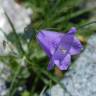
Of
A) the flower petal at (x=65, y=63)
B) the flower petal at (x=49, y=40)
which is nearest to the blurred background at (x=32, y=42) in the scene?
the flower petal at (x=49, y=40)

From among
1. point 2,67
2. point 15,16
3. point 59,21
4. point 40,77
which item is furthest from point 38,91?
point 15,16

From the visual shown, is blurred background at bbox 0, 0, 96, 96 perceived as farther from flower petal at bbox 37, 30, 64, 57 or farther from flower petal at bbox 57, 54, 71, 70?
flower petal at bbox 57, 54, 71, 70

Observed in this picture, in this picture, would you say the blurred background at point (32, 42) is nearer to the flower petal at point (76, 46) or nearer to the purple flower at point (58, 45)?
the purple flower at point (58, 45)

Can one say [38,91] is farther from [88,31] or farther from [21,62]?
[88,31]

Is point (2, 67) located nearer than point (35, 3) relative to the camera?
Yes

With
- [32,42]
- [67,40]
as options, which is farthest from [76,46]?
[32,42]
